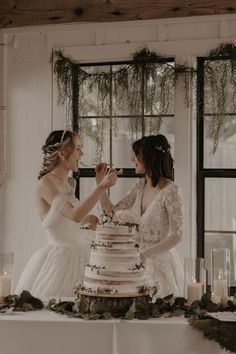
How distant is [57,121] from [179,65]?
1041 millimetres

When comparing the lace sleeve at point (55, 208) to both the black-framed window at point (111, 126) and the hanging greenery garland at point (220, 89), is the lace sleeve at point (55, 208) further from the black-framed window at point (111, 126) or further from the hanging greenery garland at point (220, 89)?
the hanging greenery garland at point (220, 89)

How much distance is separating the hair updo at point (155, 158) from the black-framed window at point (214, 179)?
43.1 inches

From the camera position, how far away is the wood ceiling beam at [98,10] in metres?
4.82

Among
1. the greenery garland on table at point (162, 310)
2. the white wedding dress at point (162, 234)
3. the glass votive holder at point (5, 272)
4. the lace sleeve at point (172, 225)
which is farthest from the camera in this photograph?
the white wedding dress at point (162, 234)

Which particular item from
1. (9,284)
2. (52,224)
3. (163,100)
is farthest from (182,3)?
(9,284)

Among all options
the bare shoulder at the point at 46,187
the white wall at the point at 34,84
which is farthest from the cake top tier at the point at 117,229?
the white wall at the point at 34,84

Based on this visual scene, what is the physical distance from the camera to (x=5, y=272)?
121 inches

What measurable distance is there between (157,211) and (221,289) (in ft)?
2.73

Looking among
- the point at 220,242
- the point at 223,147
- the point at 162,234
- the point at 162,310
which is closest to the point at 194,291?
the point at 162,310

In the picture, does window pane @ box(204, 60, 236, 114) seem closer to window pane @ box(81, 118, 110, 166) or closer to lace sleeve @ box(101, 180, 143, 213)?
window pane @ box(81, 118, 110, 166)

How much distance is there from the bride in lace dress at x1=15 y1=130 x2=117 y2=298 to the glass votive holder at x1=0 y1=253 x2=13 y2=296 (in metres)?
0.68

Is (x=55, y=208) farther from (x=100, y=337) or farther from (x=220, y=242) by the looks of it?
(x=220, y=242)

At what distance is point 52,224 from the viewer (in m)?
4.00

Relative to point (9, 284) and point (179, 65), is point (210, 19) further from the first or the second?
point (9, 284)
